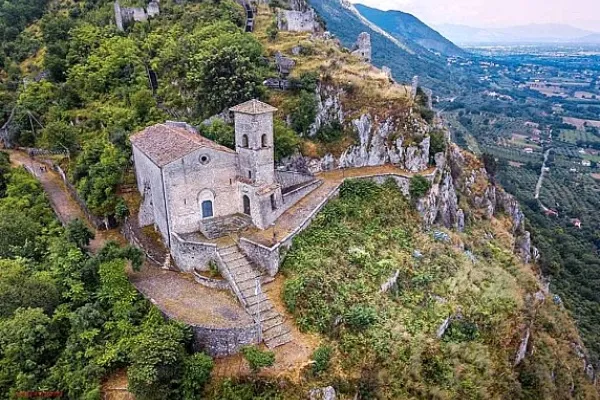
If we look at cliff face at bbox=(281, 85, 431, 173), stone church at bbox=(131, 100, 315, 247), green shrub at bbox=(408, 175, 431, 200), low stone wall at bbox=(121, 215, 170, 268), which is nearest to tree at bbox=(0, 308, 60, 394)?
low stone wall at bbox=(121, 215, 170, 268)

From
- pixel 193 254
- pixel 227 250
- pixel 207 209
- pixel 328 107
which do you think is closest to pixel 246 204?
pixel 207 209

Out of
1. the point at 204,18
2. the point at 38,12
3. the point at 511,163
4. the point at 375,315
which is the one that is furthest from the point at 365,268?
the point at 511,163

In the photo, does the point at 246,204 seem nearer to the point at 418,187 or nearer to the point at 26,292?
the point at 26,292

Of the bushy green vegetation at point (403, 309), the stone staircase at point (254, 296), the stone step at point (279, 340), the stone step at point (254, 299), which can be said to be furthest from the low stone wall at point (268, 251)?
the stone step at point (279, 340)

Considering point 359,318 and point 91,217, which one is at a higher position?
point 359,318

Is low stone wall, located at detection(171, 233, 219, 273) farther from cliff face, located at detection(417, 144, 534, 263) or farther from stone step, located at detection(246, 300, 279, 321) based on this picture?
cliff face, located at detection(417, 144, 534, 263)

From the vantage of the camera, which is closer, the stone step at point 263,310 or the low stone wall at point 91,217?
the stone step at point 263,310

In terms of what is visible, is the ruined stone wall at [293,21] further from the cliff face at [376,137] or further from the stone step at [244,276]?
the stone step at [244,276]
